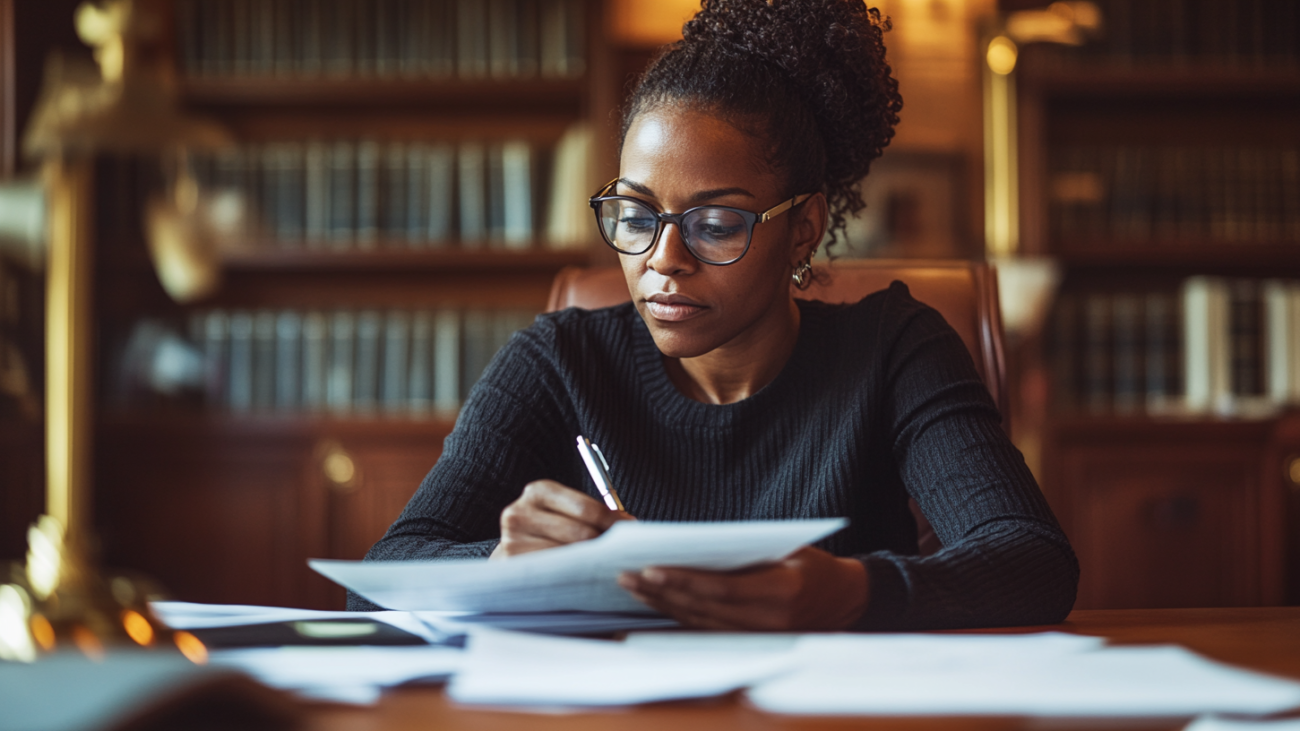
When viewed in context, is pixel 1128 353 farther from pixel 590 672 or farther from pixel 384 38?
pixel 590 672

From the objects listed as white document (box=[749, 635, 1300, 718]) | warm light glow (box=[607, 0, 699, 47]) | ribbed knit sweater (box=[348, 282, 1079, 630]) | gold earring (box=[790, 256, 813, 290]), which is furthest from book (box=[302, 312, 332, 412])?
white document (box=[749, 635, 1300, 718])

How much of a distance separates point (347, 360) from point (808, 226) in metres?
1.70

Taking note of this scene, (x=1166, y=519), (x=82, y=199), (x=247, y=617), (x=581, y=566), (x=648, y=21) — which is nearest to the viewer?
(x=581, y=566)

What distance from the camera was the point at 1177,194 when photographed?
262cm

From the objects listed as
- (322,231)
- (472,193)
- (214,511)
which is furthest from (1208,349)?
(214,511)

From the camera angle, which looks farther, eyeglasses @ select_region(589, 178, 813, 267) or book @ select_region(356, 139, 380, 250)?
book @ select_region(356, 139, 380, 250)

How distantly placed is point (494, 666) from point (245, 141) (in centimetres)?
249

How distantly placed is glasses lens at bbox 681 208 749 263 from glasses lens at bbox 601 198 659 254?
0.04 m

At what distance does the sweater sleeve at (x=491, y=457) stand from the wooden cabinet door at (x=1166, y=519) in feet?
5.65

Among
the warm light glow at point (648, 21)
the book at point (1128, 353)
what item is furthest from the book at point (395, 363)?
the book at point (1128, 353)

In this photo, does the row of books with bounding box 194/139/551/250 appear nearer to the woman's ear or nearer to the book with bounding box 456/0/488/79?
the book with bounding box 456/0/488/79

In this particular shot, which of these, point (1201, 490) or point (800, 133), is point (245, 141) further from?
point (1201, 490)

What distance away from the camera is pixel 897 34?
110 inches

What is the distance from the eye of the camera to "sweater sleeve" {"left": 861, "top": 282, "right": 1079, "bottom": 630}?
0.73 metres
